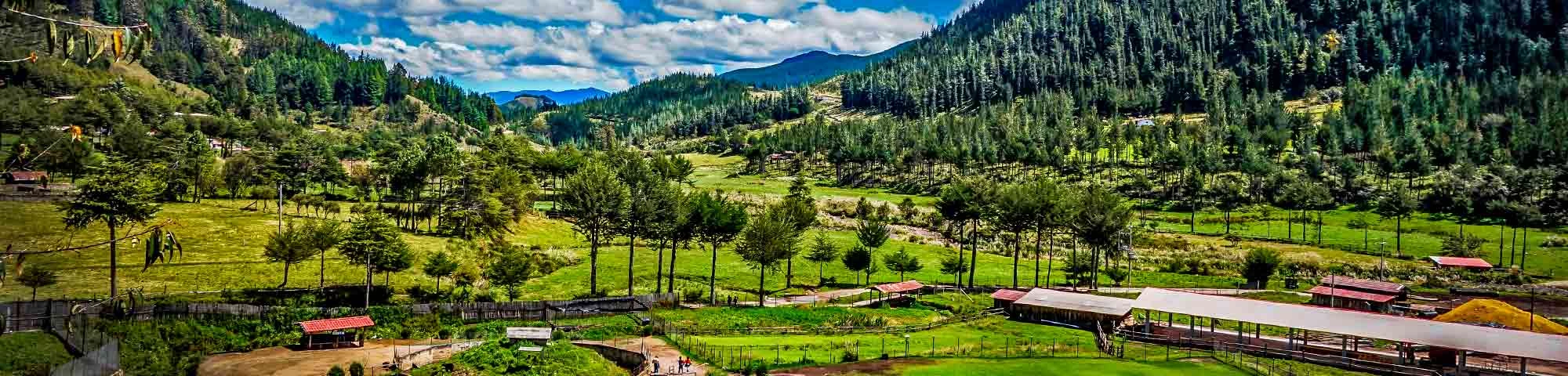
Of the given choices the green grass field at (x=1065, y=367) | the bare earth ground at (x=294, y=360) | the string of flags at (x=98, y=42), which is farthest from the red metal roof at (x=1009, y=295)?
the string of flags at (x=98, y=42)

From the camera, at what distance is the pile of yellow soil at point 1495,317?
55062mm

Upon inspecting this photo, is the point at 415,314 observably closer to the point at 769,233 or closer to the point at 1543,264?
the point at 769,233

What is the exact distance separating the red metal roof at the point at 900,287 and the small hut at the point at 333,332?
3792 cm

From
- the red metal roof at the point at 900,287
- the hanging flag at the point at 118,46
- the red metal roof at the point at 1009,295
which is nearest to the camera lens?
the hanging flag at the point at 118,46

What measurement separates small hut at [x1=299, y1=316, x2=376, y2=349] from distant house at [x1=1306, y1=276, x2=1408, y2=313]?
66.0 metres

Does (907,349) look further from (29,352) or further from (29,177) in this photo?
(29,177)

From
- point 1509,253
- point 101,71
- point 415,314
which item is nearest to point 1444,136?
point 1509,253

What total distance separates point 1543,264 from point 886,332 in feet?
242

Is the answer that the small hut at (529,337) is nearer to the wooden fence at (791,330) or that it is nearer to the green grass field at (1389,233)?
the wooden fence at (791,330)

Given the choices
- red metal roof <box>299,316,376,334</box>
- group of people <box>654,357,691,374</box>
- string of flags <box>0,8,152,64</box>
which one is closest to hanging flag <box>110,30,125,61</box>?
string of flags <box>0,8,152,64</box>

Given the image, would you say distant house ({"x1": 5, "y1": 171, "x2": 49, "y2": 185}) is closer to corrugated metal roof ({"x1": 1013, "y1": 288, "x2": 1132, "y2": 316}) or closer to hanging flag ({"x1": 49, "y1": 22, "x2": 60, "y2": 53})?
corrugated metal roof ({"x1": 1013, "y1": 288, "x2": 1132, "y2": 316})

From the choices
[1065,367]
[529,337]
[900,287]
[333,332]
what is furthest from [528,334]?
[900,287]

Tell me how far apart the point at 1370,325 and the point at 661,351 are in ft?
132

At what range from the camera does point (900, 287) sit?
74.7 m
